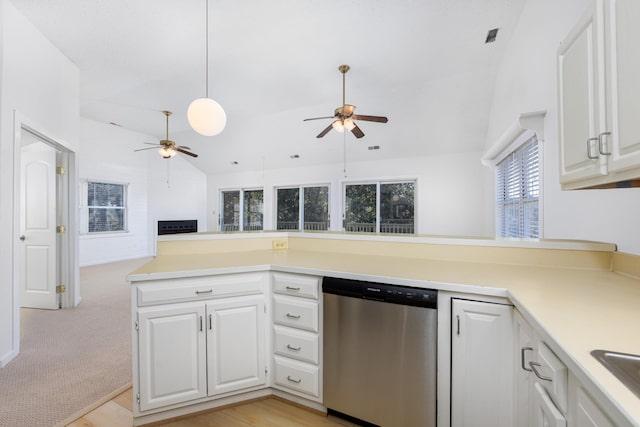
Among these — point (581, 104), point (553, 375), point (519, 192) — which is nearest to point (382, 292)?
point (553, 375)

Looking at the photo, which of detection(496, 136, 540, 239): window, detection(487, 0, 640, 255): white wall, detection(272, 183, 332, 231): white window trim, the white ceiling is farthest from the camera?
detection(272, 183, 332, 231): white window trim

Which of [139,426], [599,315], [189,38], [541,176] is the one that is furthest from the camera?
[189,38]

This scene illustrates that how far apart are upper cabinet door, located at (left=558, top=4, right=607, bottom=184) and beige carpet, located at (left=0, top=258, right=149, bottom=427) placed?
118 inches

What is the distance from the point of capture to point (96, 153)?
6.31 m

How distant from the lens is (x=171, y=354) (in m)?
1.65

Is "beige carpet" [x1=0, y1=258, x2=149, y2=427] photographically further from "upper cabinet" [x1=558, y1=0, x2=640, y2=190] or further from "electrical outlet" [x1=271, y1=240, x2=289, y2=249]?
"upper cabinet" [x1=558, y1=0, x2=640, y2=190]

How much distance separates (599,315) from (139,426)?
2285mm

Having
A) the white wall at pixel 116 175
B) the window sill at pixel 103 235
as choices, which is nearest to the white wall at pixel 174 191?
the white wall at pixel 116 175

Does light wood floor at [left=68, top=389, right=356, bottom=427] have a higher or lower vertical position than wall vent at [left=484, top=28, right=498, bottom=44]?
lower

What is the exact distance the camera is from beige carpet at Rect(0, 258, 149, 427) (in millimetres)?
1812

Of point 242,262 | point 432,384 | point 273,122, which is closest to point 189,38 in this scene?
point 242,262

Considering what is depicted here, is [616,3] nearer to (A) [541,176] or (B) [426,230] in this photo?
(A) [541,176]

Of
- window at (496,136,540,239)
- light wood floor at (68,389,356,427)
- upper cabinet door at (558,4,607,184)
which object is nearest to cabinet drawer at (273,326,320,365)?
light wood floor at (68,389,356,427)

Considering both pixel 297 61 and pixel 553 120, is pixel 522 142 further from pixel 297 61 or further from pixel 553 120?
pixel 297 61
